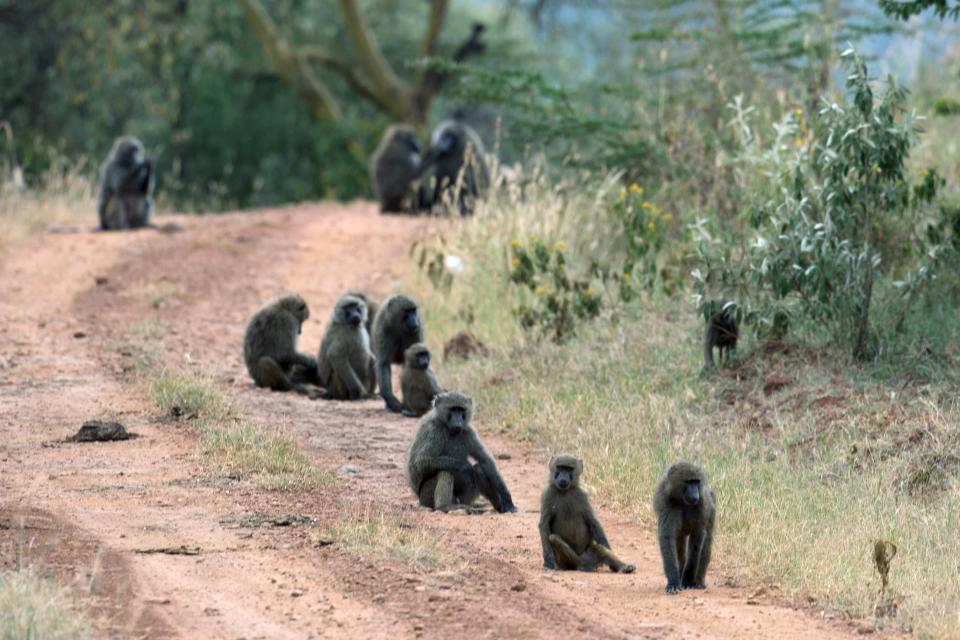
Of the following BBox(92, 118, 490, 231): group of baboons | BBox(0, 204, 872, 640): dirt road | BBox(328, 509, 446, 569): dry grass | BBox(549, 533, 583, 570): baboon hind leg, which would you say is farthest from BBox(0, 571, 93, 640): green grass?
BBox(92, 118, 490, 231): group of baboons

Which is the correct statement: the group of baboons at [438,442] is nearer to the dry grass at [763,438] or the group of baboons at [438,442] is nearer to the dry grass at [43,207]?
the dry grass at [763,438]

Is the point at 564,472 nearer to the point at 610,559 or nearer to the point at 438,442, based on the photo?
the point at 610,559

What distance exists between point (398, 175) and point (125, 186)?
145 inches

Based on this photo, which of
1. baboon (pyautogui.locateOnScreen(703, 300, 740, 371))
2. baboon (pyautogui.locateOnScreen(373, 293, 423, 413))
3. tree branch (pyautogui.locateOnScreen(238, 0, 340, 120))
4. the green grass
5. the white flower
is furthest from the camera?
tree branch (pyautogui.locateOnScreen(238, 0, 340, 120))

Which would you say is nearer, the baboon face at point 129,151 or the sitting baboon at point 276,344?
the sitting baboon at point 276,344

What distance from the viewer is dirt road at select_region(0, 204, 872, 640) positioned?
6051 mm

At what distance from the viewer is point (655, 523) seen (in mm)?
8188

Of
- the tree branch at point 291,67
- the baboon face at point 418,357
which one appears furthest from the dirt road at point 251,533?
the tree branch at point 291,67

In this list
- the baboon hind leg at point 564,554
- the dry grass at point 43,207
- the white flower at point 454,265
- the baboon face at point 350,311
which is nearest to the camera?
the baboon hind leg at point 564,554

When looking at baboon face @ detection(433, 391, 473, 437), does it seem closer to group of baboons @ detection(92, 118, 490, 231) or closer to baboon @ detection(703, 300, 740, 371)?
baboon @ detection(703, 300, 740, 371)

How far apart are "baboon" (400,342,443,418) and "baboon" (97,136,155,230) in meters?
8.75

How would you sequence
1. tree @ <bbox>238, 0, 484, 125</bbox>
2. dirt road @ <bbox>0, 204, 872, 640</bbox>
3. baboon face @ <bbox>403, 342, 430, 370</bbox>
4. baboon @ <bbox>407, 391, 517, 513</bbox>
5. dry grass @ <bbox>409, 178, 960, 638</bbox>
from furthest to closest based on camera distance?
tree @ <bbox>238, 0, 484, 125</bbox> < baboon face @ <bbox>403, 342, 430, 370</bbox> < baboon @ <bbox>407, 391, 517, 513</bbox> < dry grass @ <bbox>409, 178, 960, 638</bbox> < dirt road @ <bbox>0, 204, 872, 640</bbox>

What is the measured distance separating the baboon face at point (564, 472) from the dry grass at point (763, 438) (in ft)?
2.78

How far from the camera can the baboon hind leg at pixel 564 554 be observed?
729cm
